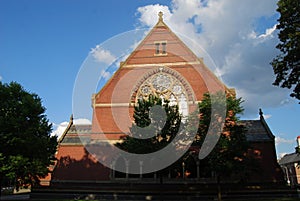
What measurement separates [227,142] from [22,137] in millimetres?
15671

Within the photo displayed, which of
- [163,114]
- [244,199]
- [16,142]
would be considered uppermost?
[163,114]

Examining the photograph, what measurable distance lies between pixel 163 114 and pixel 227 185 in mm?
9150

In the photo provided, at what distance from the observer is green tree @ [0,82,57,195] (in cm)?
1969

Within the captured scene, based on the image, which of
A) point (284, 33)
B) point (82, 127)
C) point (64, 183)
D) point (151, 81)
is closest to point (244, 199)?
point (284, 33)

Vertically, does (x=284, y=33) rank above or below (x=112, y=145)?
above

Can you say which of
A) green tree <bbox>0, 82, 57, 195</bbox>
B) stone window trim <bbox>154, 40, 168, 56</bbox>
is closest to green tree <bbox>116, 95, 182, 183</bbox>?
green tree <bbox>0, 82, 57, 195</bbox>

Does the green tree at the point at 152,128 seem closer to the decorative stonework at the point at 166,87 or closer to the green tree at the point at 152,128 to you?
the green tree at the point at 152,128

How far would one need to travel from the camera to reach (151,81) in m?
28.8

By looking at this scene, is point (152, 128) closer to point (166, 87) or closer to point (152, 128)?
point (152, 128)

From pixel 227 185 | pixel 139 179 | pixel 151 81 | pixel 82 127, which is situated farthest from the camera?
pixel 82 127

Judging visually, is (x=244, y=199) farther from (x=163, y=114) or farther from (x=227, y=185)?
(x=163, y=114)

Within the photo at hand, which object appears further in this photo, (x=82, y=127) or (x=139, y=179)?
(x=82, y=127)

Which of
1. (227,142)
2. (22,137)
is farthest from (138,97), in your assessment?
(22,137)

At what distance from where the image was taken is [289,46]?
16.0 meters
